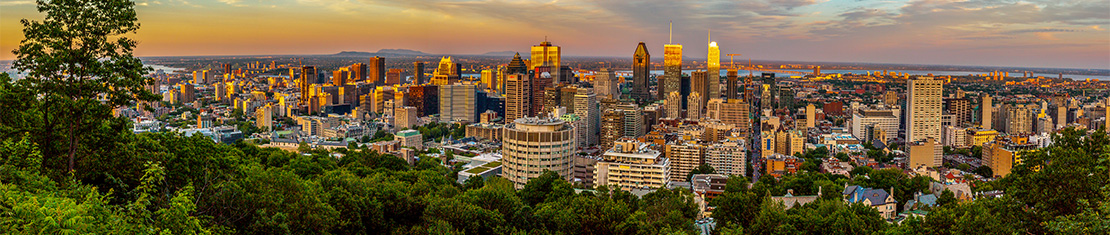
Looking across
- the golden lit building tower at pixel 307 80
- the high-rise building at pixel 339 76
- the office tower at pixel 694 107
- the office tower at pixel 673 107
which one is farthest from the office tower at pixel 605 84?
the golden lit building tower at pixel 307 80

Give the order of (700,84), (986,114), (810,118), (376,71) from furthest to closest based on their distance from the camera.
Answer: (376,71), (700,84), (810,118), (986,114)

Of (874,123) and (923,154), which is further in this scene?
(874,123)

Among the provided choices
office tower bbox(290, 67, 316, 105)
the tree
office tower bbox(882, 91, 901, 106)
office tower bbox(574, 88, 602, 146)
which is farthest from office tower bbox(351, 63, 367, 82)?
the tree

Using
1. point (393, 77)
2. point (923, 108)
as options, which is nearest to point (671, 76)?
point (393, 77)

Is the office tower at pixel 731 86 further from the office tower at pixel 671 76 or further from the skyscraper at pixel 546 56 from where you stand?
the skyscraper at pixel 546 56

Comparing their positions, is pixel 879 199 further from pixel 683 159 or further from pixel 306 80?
pixel 306 80
